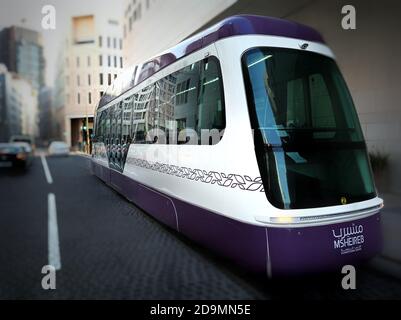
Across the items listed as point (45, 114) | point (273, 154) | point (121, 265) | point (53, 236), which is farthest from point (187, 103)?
point (53, 236)

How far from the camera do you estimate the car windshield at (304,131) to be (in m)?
2.96

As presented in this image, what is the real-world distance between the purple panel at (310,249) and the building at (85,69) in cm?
293

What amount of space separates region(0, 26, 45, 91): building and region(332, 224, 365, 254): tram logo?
11.4ft

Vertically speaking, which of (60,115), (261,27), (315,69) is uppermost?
(261,27)

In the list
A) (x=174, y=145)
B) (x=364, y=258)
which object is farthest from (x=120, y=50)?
(x=364, y=258)

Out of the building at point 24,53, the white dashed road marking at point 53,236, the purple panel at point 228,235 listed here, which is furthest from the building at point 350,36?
the white dashed road marking at point 53,236

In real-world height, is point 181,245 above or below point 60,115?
below

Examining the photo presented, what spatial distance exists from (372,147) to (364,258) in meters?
4.59

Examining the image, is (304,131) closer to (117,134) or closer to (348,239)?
(348,239)

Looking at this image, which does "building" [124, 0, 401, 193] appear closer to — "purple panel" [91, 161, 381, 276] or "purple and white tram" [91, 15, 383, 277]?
"purple and white tram" [91, 15, 383, 277]

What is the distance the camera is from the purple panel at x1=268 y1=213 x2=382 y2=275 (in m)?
2.85

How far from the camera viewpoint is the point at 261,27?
3.29 meters

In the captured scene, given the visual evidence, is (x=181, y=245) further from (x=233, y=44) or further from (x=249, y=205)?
(x=233, y=44)

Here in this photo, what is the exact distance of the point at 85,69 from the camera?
168 inches
